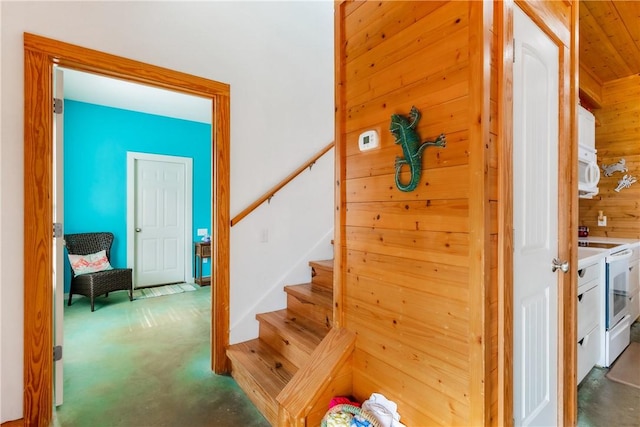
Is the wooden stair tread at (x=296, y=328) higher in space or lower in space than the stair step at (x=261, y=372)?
higher

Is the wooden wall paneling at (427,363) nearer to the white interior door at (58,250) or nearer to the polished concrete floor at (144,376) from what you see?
the polished concrete floor at (144,376)

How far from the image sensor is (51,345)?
1.77 meters

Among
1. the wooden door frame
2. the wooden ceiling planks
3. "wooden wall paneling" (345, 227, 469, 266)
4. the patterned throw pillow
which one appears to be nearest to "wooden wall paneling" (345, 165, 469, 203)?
"wooden wall paneling" (345, 227, 469, 266)

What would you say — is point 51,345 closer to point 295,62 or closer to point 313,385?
point 313,385

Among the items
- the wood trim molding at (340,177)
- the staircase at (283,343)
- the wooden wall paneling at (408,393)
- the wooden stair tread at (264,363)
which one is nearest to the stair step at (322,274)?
the staircase at (283,343)

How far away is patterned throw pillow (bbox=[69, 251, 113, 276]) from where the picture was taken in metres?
3.96

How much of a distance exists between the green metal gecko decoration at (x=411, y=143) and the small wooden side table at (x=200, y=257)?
424 cm

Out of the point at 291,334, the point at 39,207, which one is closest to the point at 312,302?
the point at 291,334

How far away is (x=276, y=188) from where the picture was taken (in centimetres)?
263

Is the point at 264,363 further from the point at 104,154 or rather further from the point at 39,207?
the point at 104,154

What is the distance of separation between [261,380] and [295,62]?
2591 mm

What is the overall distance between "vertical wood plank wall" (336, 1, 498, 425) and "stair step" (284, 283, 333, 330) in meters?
0.57

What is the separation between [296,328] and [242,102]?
183 centimetres

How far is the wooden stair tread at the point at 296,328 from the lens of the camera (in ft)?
6.64
